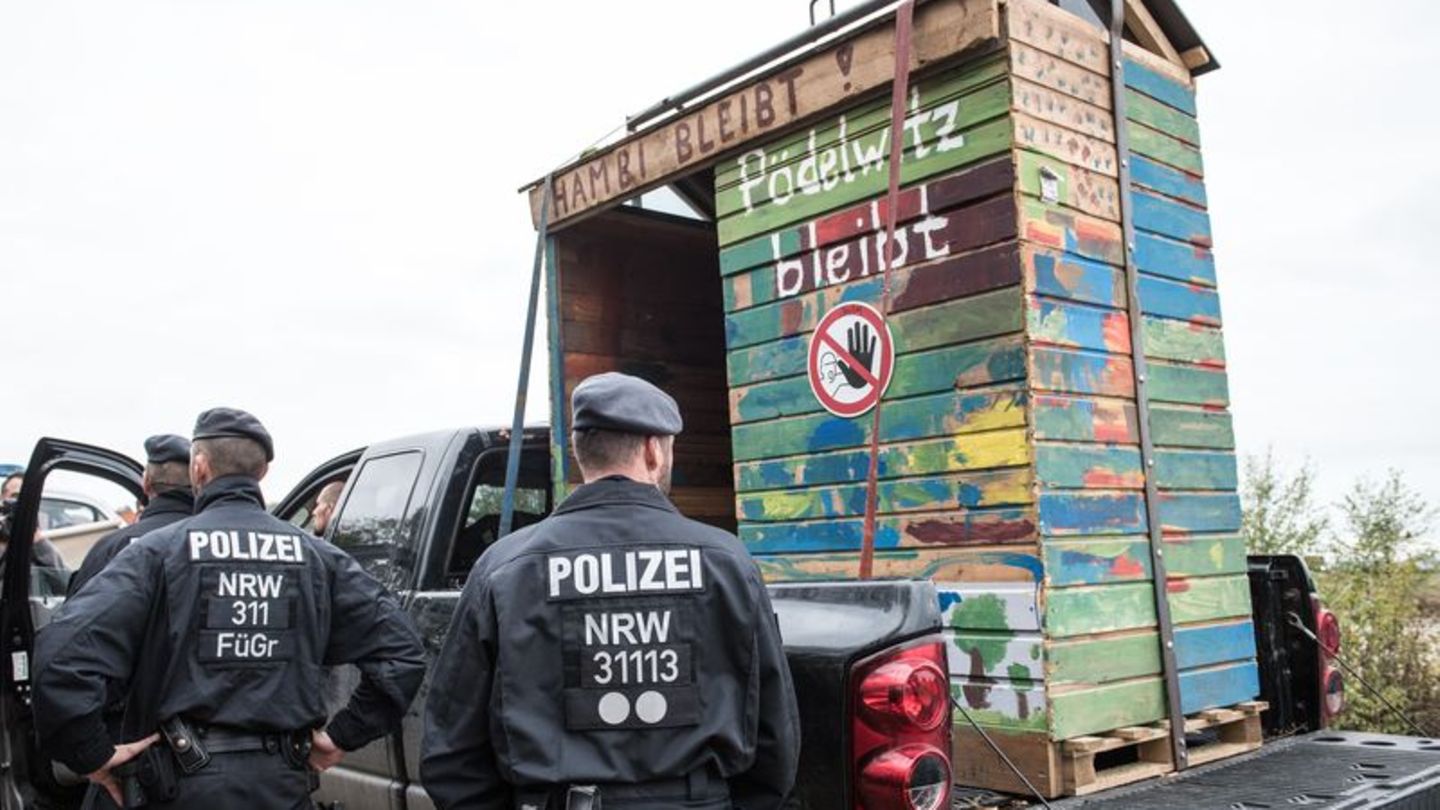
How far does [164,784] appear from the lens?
295 cm

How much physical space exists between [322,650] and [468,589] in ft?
3.77

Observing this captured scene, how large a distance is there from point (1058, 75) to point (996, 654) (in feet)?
5.59

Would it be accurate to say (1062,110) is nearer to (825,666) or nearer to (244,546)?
(825,666)

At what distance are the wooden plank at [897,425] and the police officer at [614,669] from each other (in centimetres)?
115

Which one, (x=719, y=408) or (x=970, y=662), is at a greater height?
(x=719, y=408)

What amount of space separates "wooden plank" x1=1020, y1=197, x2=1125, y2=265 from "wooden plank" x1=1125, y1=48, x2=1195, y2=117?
0.59m

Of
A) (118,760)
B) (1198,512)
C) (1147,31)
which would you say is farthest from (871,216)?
(118,760)

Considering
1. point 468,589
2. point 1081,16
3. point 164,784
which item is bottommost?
point 164,784

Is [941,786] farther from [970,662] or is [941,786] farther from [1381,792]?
[1381,792]

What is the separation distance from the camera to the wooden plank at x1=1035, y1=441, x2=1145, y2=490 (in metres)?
3.17

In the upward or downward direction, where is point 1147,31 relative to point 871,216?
upward

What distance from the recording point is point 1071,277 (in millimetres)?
3379

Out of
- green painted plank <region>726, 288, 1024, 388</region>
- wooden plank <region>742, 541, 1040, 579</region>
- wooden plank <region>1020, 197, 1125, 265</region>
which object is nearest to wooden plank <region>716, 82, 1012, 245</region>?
wooden plank <region>1020, 197, 1125, 265</region>

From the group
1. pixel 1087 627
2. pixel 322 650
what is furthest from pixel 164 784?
pixel 1087 627
